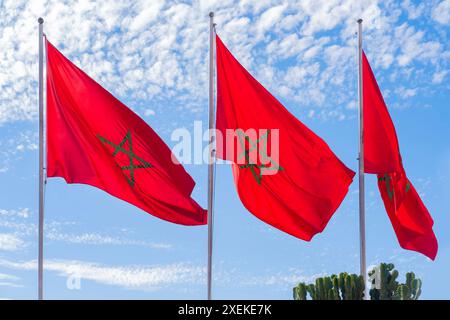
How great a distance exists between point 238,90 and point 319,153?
262 cm

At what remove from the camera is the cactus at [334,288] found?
22.2 meters

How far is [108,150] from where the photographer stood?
61.6ft

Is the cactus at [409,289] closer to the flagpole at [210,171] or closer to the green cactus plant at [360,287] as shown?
the green cactus plant at [360,287]

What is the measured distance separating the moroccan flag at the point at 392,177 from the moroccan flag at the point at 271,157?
5.36 feet

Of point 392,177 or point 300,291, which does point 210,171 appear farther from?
point 300,291

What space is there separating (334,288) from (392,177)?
12.4ft

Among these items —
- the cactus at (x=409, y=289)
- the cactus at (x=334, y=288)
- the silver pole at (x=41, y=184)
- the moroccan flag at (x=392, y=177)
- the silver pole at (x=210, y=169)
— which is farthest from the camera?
the cactus at (x=409, y=289)

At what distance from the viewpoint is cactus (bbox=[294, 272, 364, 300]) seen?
22188 millimetres

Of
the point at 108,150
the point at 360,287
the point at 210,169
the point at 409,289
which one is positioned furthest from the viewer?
the point at 409,289

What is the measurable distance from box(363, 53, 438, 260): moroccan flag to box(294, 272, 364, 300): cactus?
2003mm

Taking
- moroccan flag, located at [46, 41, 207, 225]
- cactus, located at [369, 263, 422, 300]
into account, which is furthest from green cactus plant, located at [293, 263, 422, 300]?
moroccan flag, located at [46, 41, 207, 225]

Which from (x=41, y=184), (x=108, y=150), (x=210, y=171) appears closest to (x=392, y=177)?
(x=210, y=171)

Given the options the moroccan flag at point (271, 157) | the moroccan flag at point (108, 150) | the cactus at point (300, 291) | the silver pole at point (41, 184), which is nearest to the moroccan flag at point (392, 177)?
the moroccan flag at point (271, 157)
